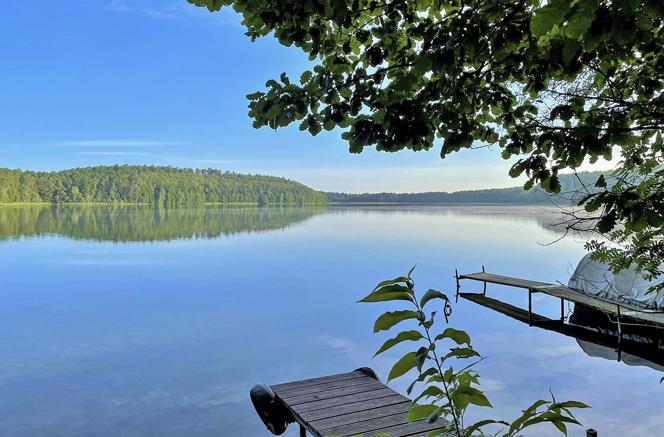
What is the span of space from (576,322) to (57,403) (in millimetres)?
13717

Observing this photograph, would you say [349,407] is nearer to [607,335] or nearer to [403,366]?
[403,366]

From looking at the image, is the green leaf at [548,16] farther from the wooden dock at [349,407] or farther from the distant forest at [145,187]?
the distant forest at [145,187]

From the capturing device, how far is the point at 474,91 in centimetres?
255

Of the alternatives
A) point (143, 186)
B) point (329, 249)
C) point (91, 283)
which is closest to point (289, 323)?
point (91, 283)

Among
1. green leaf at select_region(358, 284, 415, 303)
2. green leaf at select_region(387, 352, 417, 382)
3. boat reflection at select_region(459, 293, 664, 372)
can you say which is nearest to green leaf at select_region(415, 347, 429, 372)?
green leaf at select_region(387, 352, 417, 382)

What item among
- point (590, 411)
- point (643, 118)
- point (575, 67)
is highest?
point (575, 67)

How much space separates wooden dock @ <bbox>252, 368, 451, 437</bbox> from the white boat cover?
6.49 meters

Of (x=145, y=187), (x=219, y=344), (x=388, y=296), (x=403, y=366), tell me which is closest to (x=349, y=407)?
(x=403, y=366)

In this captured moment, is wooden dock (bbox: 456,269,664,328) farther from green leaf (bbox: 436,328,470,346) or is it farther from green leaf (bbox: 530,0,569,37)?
green leaf (bbox: 530,0,569,37)

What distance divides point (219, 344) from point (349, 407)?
866 centimetres

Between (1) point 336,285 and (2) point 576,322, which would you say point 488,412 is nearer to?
(2) point 576,322

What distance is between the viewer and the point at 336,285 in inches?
867

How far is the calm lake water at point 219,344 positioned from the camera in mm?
8930

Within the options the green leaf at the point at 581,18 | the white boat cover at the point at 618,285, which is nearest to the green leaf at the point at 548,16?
the green leaf at the point at 581,18
